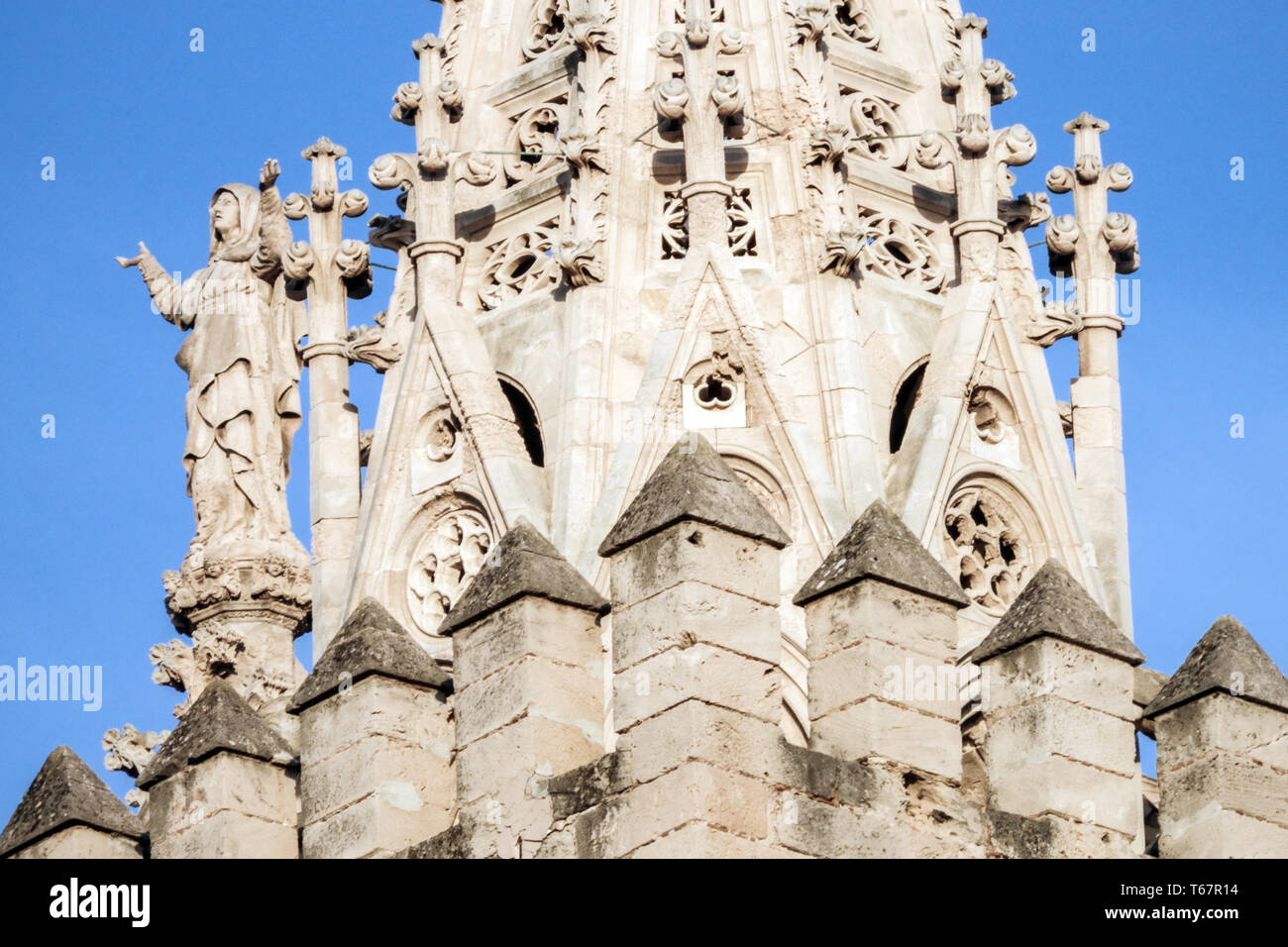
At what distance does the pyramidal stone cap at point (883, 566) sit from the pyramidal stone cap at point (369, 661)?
10.1 ft

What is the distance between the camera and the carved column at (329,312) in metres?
49.9

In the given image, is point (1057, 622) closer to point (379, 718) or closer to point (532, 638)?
point (532, 638)

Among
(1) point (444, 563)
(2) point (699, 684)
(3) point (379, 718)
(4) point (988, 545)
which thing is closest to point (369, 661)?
(3) point (379, 718)

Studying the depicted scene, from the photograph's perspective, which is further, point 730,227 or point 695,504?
point 730,227

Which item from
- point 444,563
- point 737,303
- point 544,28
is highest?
point 544,28

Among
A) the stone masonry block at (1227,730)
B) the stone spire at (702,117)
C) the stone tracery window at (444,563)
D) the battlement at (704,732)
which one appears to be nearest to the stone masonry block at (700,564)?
the battlement at (704,732)

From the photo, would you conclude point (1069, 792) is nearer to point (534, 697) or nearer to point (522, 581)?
point (534, 697)

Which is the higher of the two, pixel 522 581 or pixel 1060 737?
pixel 522 581

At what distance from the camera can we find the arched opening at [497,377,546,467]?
48.8 metres

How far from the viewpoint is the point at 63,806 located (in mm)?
43969

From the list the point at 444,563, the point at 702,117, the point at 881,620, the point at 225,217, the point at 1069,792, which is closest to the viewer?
the point at 881,620

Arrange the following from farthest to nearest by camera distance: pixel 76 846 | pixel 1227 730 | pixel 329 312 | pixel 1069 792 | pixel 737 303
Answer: pixel 329 312 < pixel 737 303 < pixel 76 846 < pixel 1227 730 < pixel 1069 792

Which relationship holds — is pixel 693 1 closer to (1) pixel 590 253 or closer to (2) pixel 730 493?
(1) pixel 590 253

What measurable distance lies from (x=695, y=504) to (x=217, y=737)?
208 inches
